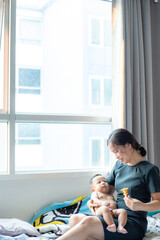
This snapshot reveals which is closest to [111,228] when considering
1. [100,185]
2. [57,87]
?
[100,185]

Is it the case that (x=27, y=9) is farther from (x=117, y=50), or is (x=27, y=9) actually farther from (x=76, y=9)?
(x=117, y=50)

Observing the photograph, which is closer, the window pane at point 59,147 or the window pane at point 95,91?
the window pane at point 59,147

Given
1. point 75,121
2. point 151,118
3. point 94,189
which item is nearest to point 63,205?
point 94,189

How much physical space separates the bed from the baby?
0.26 m

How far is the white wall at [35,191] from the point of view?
2732mm

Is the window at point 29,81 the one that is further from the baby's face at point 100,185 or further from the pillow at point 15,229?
the pillow at point 15,229

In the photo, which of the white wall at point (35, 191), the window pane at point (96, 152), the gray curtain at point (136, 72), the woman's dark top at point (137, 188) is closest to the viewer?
the woman's dark top at point (137, 188)

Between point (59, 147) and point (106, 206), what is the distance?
1010 millimetres

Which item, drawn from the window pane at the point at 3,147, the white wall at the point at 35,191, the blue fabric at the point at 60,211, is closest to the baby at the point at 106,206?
the blue fabric at the point at 60,211

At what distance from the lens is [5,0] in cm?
283

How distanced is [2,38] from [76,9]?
80cm

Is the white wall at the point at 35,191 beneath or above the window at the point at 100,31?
beneath

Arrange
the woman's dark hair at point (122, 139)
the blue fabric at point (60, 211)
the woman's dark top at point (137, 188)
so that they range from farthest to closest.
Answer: the blue fabric at point (60, 211), the woman's dark hair at point (122, 139), the woman's dark top at point (137, 188)

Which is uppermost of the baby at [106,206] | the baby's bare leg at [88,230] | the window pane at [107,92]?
the window pane at [107,92]
